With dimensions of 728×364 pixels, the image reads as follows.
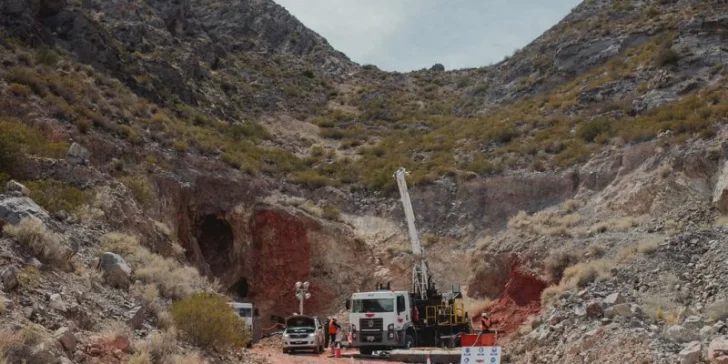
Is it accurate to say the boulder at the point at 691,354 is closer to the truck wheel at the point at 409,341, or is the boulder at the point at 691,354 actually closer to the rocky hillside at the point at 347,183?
the rocky hillside at the point at 347,183

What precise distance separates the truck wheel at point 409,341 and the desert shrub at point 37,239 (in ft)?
45.7

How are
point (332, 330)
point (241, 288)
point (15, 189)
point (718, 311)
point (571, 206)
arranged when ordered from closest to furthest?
point (718, 311) < point (15, 189) < point (332, 330) < point (571, 206) < point (241, 288)

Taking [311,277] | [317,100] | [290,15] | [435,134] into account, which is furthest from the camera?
[290,15]

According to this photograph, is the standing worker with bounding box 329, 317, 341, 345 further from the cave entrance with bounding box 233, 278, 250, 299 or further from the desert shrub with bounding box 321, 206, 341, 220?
the desert shrub with bounding box 321, 206, 341, 220

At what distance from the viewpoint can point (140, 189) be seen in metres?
28.0

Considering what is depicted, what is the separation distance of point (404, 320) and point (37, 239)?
47.7 ft

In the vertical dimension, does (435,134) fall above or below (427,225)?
above

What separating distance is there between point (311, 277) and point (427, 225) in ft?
23.6

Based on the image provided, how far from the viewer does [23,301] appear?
11.9 metres

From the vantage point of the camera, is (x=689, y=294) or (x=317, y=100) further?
(x=317, y=100)

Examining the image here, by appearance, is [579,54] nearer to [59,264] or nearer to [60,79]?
[60,79]

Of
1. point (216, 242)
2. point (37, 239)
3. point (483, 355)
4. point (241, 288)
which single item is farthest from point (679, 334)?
point (216, 242)

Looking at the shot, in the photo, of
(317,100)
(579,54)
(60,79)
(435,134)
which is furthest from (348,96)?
(60,79)

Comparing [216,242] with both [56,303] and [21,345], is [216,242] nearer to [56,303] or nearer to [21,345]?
[56,303]
